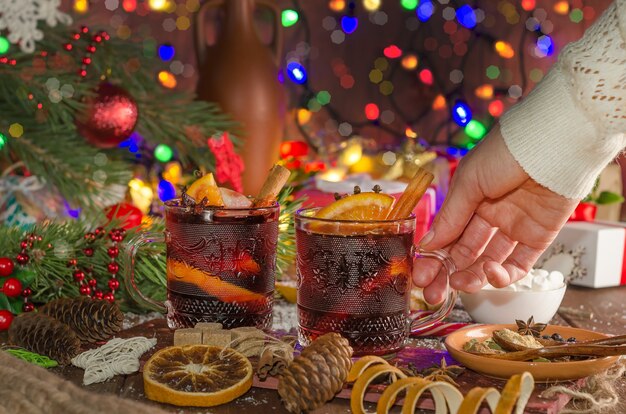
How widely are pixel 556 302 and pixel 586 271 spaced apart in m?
0.34

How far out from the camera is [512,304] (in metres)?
1.03

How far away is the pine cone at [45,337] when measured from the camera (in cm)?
86

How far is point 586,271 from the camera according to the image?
1353 millimetres

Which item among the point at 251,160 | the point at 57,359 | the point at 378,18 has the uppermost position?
the point at 378,18

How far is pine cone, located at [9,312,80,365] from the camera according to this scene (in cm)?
86

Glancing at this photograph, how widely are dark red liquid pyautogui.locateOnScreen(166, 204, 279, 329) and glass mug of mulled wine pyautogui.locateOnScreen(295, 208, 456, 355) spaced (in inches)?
2.8

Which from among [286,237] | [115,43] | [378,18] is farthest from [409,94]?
[286,237]

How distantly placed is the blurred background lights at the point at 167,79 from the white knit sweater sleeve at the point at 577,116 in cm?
128

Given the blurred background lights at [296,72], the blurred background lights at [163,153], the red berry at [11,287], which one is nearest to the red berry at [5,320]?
the red berry at [11,287]

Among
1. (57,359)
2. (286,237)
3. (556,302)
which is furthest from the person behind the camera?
(286,237)

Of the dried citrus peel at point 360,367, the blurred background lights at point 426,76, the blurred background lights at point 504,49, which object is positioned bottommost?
the dried citrus peel at point 360,367

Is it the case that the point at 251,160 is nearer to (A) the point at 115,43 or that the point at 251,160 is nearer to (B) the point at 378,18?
(A) the point at 115,43

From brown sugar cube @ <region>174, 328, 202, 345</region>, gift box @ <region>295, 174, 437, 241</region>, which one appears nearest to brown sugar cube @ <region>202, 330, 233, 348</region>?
brown sugar cube @ <region>174, 328, 202, 345</region>

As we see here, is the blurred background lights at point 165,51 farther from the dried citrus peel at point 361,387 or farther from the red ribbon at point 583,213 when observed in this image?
the dried citrus peel at point 361,387
